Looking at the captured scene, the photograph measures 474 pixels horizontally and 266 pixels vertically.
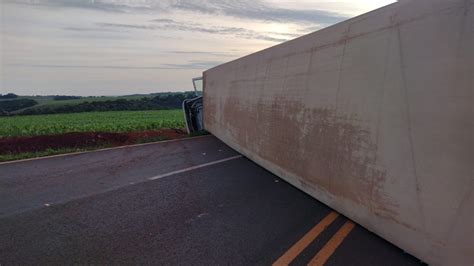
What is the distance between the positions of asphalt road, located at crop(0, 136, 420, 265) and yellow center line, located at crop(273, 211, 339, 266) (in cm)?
1

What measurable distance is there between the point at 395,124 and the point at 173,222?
119 inches

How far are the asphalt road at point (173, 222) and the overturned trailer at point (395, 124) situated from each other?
0.38 m

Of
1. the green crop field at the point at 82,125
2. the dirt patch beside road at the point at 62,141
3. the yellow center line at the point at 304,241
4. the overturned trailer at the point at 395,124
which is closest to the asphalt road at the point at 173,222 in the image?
the yellow center line at the point at 304,241

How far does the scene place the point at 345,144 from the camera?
425cm


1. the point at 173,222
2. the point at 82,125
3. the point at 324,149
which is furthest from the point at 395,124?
the point at 82,125

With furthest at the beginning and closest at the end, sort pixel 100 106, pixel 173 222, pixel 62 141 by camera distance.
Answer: pixel 100 106 < pixel 62 141 < pixel 173 222

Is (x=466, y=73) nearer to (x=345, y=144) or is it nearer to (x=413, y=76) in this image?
(x=413, y=76)

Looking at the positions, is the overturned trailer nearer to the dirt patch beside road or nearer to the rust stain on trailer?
the rust stain on trailer

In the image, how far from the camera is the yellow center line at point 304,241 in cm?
316

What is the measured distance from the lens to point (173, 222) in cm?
427

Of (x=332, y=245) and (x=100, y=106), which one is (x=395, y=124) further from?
(x=100, y=106)

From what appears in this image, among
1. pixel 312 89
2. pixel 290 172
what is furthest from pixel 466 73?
pixel 290 172

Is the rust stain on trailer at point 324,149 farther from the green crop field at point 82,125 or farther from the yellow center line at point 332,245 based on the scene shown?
the green crop field at point 82,125

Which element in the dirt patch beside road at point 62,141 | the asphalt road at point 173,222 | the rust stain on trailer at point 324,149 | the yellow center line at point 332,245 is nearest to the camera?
the yellow center line at point 332,245
